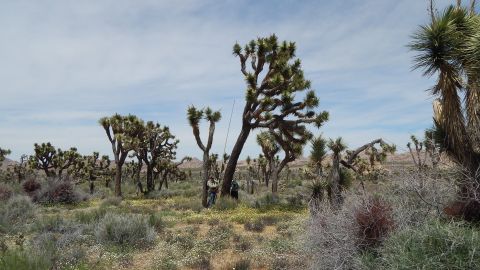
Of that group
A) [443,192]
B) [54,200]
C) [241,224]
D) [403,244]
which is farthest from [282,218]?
[54,200]

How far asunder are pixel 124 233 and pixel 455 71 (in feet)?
28.8

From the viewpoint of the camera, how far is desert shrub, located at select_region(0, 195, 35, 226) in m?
13.7

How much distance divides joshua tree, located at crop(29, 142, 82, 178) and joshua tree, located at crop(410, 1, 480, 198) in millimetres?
31173

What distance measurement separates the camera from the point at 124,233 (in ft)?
36.2

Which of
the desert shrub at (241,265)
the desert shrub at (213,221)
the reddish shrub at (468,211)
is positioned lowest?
the desert shrub at (241,265)

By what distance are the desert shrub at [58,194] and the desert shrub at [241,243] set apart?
14.8 m

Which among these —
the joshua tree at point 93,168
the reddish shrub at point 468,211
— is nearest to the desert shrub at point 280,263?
the reddish shrub at point 468,211

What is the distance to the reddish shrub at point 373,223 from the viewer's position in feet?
20.8

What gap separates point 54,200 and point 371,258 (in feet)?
67.4

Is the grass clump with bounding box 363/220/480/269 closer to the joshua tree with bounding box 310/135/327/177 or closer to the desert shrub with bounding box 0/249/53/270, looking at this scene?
the desert shrub with bounding box 0/249/53/270

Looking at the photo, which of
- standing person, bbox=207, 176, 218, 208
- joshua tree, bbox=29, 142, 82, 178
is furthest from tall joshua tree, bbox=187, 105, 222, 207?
joshua tree, bbox=29, 142, 82, 178

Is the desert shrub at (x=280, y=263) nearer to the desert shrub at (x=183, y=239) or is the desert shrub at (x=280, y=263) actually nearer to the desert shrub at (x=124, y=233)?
the desert shrub at (x=183, y=239)

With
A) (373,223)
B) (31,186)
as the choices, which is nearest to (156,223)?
(373,223)

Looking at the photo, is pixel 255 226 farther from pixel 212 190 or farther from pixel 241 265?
pixel 212 190
